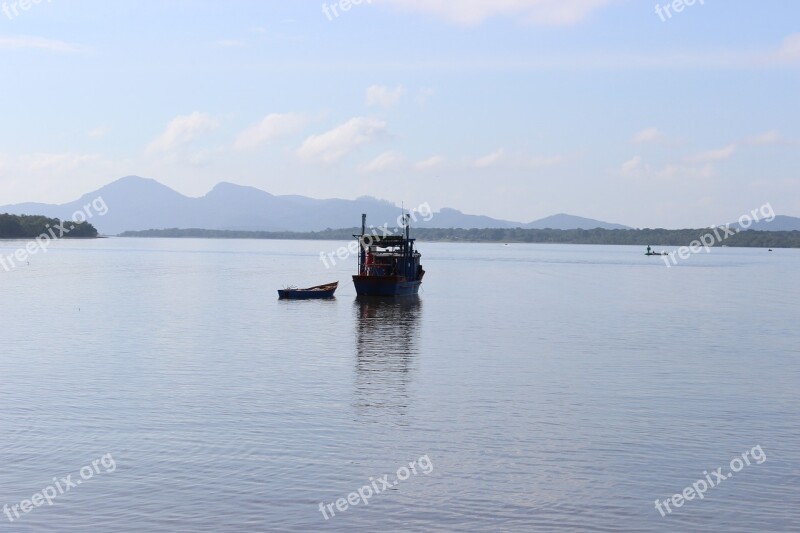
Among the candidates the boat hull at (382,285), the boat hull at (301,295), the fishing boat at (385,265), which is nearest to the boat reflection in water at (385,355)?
the boat hull at (382,285)

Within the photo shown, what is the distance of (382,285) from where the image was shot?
331 ft

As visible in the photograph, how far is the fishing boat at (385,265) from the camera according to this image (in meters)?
99.9

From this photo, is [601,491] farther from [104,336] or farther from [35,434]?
[104,336]

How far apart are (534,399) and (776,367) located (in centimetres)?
1887
